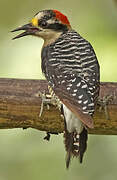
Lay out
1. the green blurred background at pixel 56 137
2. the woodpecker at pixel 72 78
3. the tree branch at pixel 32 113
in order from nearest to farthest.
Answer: the woodpecker at pixel 72 78, the tree branch at pixel 32 113, the green blurred background at pixel 56 137

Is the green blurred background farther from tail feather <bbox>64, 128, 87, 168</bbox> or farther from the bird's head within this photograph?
tail feather <bbox>64, 128, 87, 168</bbox>

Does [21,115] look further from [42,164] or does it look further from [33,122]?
[42,164]

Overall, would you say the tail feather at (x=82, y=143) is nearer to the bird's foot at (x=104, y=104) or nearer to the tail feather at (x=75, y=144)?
the tail feather at (x=75, y=144)

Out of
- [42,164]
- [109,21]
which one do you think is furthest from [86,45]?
[42,164]

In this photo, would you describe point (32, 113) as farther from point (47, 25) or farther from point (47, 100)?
point (47, 25)

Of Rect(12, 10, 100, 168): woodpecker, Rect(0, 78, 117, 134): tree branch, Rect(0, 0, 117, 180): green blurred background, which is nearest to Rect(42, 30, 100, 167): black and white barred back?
Rect(12, 10, 100, 168): woodpecker

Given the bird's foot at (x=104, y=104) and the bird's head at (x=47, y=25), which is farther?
the bird's head at (x=47, y=25)

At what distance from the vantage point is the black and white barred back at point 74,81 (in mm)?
4262

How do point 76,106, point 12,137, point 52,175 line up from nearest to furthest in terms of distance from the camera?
Answer: point 76,106 → point 12,137 → point 52,175

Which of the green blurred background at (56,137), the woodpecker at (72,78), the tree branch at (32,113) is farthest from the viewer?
the green blurred background at (56,137)

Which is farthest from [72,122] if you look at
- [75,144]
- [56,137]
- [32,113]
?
[56,137]

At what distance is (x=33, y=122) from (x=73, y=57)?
557 mm

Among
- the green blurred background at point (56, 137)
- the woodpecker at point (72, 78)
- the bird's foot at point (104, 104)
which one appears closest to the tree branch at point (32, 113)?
the bird's foot at point (104, 104)

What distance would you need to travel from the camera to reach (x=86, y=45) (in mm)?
4828
